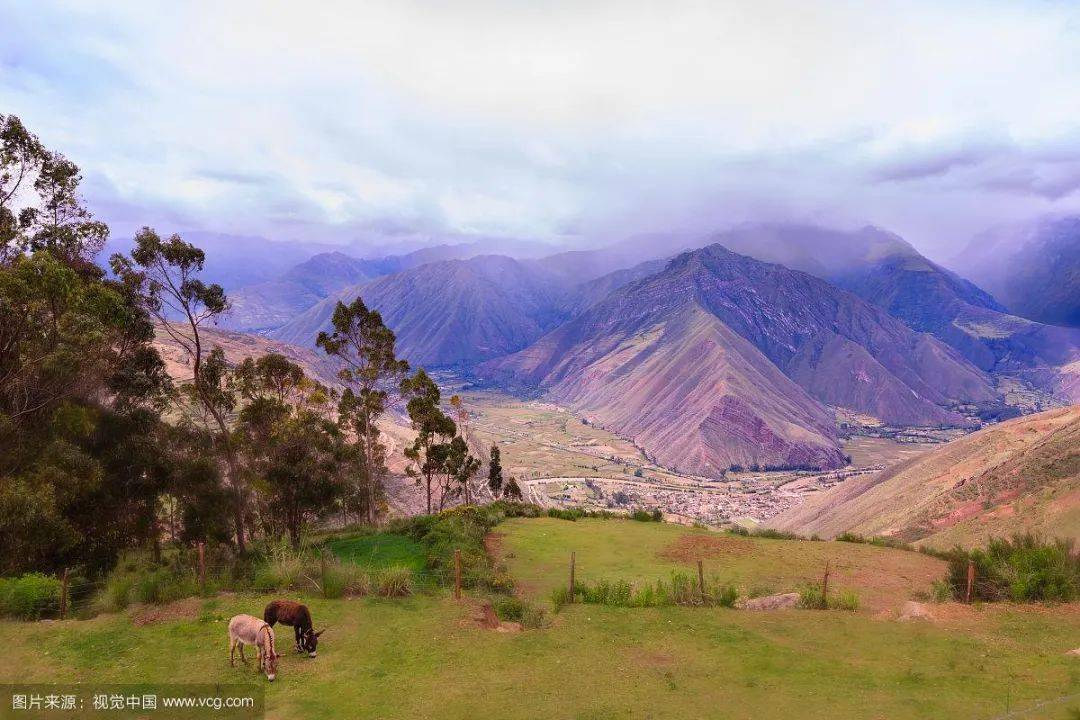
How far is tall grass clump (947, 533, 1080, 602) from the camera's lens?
1644cm

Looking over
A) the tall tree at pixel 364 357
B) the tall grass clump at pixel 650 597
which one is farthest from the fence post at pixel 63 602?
the tall tree at pixel 364 357

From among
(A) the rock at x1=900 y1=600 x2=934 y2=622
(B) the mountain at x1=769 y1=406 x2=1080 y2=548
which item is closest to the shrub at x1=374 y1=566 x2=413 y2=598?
(A) the rock at x1=900 y1=600 x2=934 y2=622

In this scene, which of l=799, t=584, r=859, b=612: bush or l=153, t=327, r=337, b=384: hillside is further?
l=153, t=327, r=337, b=384: hillside

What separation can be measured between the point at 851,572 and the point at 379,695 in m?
19.2

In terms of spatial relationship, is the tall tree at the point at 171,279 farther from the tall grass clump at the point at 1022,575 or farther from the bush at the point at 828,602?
the tall grass clump at the point at 1022,575

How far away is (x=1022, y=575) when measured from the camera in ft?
55.0

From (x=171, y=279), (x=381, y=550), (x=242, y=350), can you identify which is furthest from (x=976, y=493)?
(x=242, y=350)

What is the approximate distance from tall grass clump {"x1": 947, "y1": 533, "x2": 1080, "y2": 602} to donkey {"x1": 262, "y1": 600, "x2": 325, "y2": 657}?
1826cm

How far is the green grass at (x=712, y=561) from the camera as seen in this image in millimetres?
20297

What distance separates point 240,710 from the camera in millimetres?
9953

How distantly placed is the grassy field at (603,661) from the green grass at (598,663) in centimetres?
4

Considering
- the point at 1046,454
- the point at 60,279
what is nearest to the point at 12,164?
the point at 60,279

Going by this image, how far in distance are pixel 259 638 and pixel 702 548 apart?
20278 mm

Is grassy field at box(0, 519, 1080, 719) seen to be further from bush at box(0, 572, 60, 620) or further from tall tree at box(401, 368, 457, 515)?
tall tree at box(401, 368, 457, 515)
